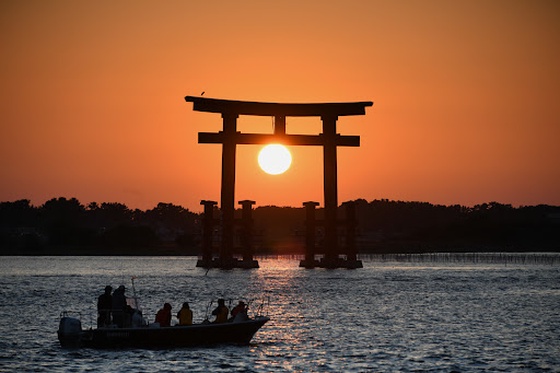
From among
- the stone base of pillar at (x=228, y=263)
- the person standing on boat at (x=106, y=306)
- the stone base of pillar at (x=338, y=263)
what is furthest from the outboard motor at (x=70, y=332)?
the stone base of pillar at (x=338, y=263)

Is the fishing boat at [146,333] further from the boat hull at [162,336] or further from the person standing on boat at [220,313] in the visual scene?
the person standing on boat at [220,313]

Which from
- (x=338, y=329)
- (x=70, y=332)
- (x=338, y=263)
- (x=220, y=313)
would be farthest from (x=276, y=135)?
(x=70, y=332)

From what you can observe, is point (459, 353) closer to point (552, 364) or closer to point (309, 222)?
point (552, 364)

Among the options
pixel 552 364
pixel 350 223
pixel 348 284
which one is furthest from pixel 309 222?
pixel 552 364

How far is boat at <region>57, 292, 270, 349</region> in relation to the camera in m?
32.3

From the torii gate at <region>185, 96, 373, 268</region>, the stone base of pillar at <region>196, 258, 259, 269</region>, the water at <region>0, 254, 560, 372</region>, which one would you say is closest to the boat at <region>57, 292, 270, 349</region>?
the water at <region>0, 254, 560, 372</region>

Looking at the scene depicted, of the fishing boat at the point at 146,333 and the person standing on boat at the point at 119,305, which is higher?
the person standing on boat at the point at 119,305

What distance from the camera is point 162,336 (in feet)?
107

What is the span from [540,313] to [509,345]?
15.4m

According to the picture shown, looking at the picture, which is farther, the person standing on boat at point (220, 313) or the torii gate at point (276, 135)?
the torii gate at point (276, 135)

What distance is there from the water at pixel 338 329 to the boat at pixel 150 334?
343mm

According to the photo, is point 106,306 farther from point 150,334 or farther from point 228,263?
point 228,263

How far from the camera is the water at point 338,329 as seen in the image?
3125 centimetres

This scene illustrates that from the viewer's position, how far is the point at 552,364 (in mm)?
31516
